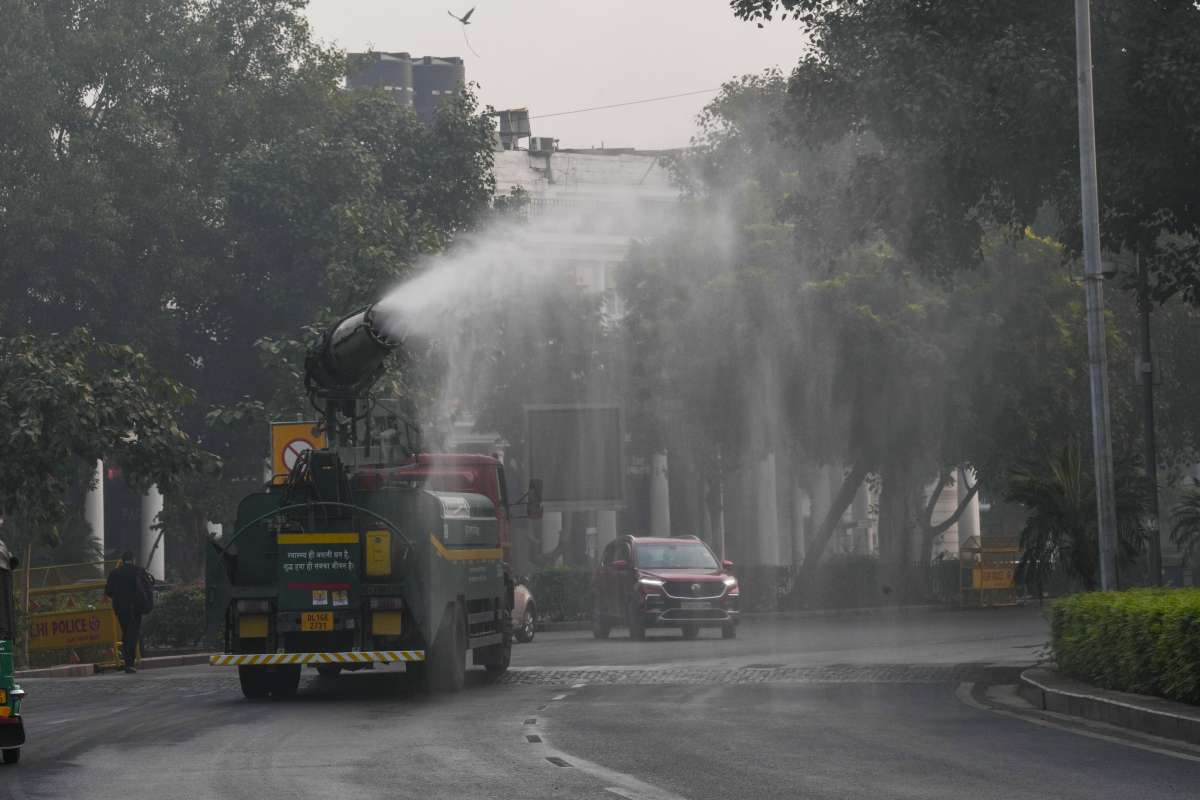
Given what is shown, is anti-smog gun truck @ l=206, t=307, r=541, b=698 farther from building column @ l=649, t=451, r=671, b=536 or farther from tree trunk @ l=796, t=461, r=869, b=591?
building column @ l=649, t=451, r=671, b=536

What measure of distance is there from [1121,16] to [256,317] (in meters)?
27.9

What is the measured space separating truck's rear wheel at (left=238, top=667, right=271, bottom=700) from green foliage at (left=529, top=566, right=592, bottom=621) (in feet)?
66.9

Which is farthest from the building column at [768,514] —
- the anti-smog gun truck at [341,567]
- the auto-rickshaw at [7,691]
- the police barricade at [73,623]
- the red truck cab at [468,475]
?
the auto-rickshaw at [7,691]

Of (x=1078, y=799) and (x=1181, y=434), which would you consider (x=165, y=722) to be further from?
(x=1181, y=434)

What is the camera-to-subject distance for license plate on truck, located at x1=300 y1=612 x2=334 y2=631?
19922mm

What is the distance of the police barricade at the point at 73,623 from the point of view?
95.7 feet

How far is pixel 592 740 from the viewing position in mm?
15062

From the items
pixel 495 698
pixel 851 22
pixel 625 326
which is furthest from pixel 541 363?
pixel 495 698

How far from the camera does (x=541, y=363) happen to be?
5172 cm

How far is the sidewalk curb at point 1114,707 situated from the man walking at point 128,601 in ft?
45.9

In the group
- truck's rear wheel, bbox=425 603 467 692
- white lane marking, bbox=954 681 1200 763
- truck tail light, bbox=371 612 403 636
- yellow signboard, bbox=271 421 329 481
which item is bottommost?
white lane marking, bbox=954 681 1200 763

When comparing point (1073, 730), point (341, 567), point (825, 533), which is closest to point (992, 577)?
point (825, 533)

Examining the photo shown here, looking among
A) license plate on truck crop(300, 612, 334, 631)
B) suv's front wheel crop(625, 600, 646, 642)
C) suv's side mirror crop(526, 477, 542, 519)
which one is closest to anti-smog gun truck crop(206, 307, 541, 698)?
license plate on truck crop(300, 612, 334, 631)

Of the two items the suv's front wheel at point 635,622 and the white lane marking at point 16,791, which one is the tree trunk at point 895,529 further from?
the white lane marking at point 16,791
